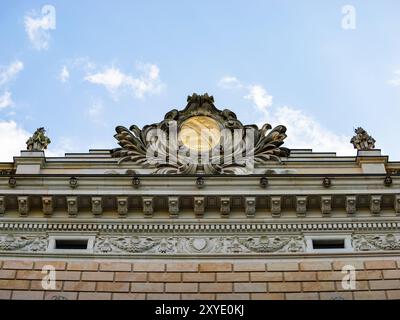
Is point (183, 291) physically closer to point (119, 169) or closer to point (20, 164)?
point (119, 169)

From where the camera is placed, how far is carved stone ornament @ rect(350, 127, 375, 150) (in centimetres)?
2570

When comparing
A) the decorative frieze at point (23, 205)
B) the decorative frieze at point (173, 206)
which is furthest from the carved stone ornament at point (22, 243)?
the decorative frieze at point (173, 206)

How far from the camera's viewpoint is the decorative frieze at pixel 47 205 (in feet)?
74.1

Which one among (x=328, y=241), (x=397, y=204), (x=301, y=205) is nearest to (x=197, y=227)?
(x=301, y=205)

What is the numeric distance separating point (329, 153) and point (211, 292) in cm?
720

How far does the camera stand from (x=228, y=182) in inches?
910

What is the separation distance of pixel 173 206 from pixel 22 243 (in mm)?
4329

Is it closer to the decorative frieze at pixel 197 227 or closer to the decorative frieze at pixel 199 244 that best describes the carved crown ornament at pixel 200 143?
the decorative frieze at pixel 197 227

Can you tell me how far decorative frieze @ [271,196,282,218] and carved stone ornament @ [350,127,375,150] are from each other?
4498 millimetres

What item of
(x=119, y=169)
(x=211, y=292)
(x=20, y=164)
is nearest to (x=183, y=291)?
(x=211, y=292)

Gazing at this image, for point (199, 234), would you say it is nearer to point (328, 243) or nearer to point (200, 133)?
point (328, 243)

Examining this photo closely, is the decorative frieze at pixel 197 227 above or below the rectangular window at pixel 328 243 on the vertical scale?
above

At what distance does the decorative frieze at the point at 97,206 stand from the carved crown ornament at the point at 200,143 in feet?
8.00

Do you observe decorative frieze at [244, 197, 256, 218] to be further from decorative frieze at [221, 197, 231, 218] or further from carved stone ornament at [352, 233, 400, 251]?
carved stone ornament at [352, 233, 400, 251]
